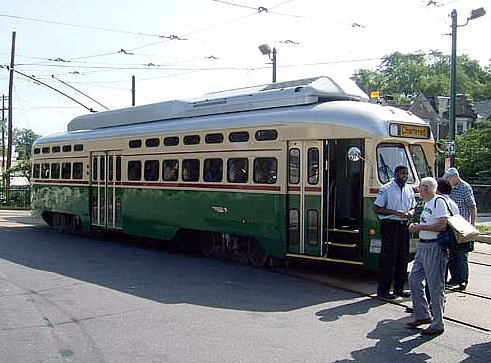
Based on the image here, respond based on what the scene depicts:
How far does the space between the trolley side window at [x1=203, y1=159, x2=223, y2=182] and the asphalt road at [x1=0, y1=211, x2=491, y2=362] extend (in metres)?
1.70

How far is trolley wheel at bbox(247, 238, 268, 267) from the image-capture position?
11891mm

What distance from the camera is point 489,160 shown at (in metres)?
36.7

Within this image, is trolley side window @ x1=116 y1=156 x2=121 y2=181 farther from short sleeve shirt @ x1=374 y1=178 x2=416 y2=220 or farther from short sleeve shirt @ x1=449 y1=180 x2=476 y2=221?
short sleeve shirt @ x1=449 y1=180 x2=476 y2=221

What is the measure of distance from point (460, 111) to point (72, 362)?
58.6 meters

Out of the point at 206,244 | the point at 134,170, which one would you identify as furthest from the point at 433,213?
the point at 134,170

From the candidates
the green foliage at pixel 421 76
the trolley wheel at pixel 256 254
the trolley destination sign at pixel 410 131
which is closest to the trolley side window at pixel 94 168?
the trolley wheel at pixel 256 254

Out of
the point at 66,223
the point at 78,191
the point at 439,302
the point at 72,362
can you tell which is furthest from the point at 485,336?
the point at 66,223

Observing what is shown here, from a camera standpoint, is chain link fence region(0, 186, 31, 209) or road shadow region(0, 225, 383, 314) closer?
road shadow region(0, 225, 383, 314)

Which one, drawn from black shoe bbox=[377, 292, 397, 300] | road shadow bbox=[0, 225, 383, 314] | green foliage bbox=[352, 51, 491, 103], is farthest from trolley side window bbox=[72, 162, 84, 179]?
green foliage bbox=[352, 51, 491, 103]

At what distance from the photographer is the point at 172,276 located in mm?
10922

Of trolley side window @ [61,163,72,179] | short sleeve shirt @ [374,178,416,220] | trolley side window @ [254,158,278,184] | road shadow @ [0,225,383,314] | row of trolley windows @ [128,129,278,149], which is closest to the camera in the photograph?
road shadow @ [0,225,383,314]

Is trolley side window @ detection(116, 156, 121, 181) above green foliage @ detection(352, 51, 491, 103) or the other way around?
the other way around

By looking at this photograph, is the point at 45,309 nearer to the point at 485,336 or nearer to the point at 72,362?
the point at 72,362

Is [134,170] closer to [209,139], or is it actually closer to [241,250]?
[209,139]
